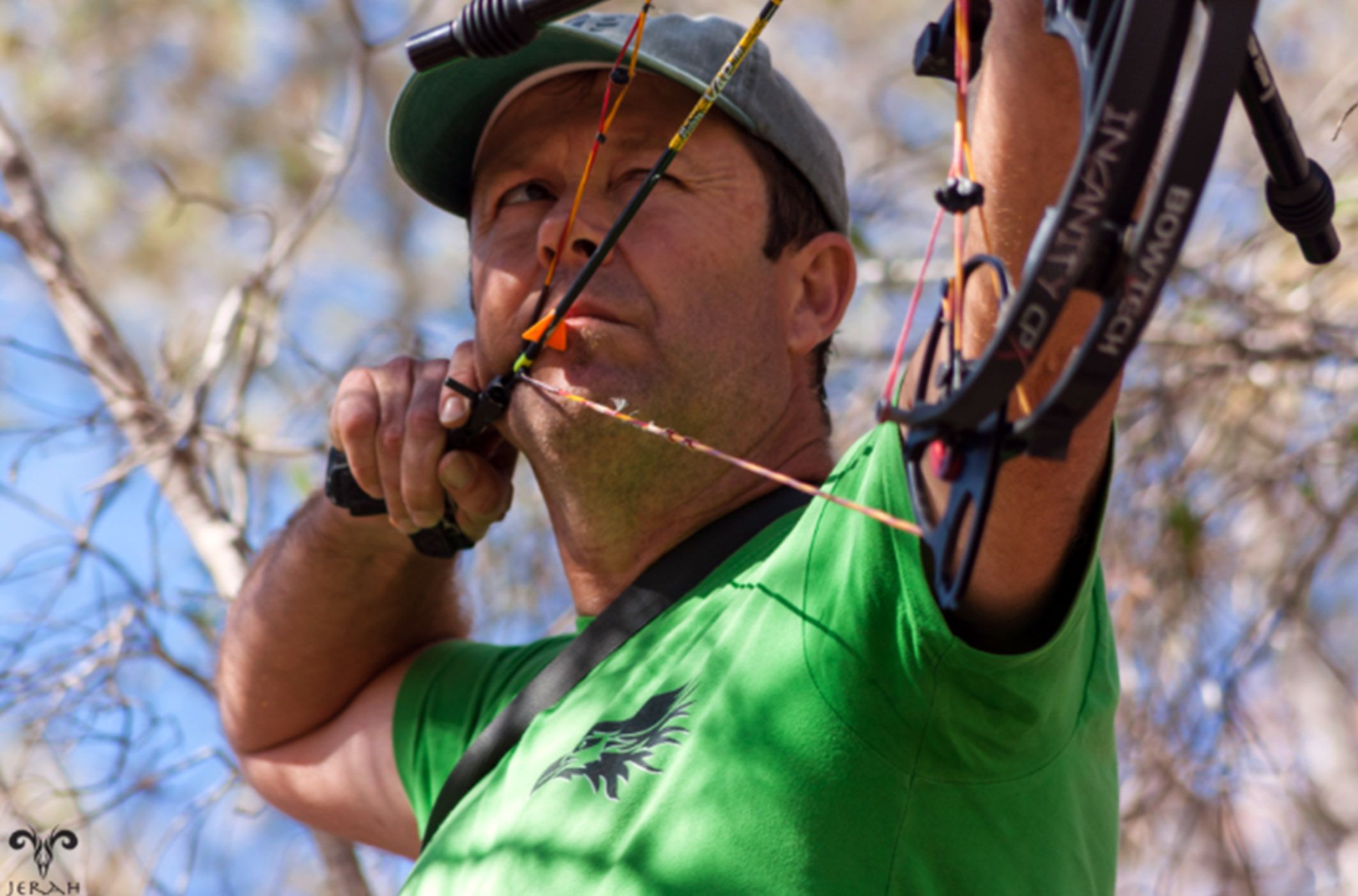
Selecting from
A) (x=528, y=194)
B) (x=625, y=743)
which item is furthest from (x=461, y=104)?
(x=625, y=743)

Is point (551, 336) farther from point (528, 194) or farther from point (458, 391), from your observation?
point (528, 194)

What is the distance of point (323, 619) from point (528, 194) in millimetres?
897

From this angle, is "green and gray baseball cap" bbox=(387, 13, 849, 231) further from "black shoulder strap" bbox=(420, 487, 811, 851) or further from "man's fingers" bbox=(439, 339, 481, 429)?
"black shoulder strap" bbox=(420, 487, 811, 851)

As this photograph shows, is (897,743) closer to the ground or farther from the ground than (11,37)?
closer to the ground

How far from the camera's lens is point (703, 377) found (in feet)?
7.19

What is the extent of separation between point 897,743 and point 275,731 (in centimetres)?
169

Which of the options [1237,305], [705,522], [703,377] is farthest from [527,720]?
[1237,305]

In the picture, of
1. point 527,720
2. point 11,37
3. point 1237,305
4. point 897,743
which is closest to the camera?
point 897,743

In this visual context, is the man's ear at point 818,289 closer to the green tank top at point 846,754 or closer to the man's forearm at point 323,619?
the green tank top at point 846,754

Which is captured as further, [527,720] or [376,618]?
[376,618]

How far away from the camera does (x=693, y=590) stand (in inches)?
77.8

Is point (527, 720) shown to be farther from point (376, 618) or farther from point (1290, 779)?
point (1290, 779)

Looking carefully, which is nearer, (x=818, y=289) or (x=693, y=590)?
(x=693, y=590)

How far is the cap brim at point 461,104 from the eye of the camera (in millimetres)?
2346
